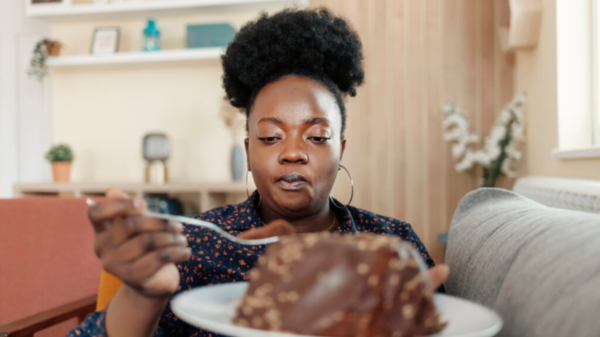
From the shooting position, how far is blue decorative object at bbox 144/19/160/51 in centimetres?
274

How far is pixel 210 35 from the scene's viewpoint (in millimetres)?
2688

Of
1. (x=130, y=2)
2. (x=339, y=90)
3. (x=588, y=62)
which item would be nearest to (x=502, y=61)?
(x=588, y=62)

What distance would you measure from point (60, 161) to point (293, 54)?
7.28 feet

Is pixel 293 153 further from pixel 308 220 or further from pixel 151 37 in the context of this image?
pixel 151 37

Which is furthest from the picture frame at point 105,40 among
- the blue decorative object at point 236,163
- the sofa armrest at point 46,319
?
the sofa armrest at point 46,319

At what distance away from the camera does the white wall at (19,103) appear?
2895 mm

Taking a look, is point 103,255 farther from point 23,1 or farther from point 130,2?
point 23,1

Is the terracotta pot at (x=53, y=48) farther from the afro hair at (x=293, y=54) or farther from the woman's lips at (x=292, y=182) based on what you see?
the woman's lips at (x=292, y=182)

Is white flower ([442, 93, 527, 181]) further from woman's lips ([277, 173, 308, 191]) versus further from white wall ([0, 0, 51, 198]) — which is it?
white wall ([0, 0, 51, 198])

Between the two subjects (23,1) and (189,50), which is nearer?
(189,50)

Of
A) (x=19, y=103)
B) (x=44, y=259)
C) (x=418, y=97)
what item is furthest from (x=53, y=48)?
(x=418, y=97)

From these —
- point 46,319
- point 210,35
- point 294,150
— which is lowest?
point 46,319

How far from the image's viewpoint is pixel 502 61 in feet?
8.23

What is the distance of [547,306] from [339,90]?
2.52 feet
